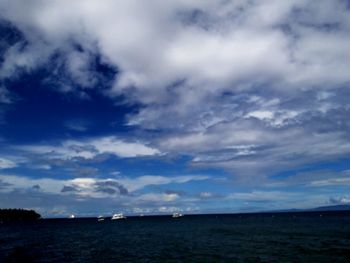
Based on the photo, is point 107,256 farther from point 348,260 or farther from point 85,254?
point 348,260

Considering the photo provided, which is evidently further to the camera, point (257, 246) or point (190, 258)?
point (257, 246)

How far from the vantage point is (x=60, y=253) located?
205 feet

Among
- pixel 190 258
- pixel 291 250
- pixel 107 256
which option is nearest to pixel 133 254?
pixel 107 256

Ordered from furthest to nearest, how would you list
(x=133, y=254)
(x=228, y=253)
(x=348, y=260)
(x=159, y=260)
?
(x=133, y=254)
(x=228, y=253)
(x=159, y=260)
(x=348, y=260)

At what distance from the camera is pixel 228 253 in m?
54.1

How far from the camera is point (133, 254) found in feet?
191

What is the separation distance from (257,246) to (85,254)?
3021 cm

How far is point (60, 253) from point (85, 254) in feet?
20.7

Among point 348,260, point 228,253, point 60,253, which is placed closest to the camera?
point 348,260

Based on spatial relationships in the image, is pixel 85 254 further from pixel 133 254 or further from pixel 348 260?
pixel 348 260

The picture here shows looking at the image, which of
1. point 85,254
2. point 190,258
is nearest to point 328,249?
point 190,258

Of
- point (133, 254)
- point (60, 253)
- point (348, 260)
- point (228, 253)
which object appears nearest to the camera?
point (348, 260)

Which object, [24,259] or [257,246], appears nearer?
→ [24,259]

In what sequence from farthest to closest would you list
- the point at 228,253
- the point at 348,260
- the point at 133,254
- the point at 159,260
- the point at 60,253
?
the point at 60,253 → the point at 133,254 → the point at 228,253 → the point at 159,260 → the point at 348,260
